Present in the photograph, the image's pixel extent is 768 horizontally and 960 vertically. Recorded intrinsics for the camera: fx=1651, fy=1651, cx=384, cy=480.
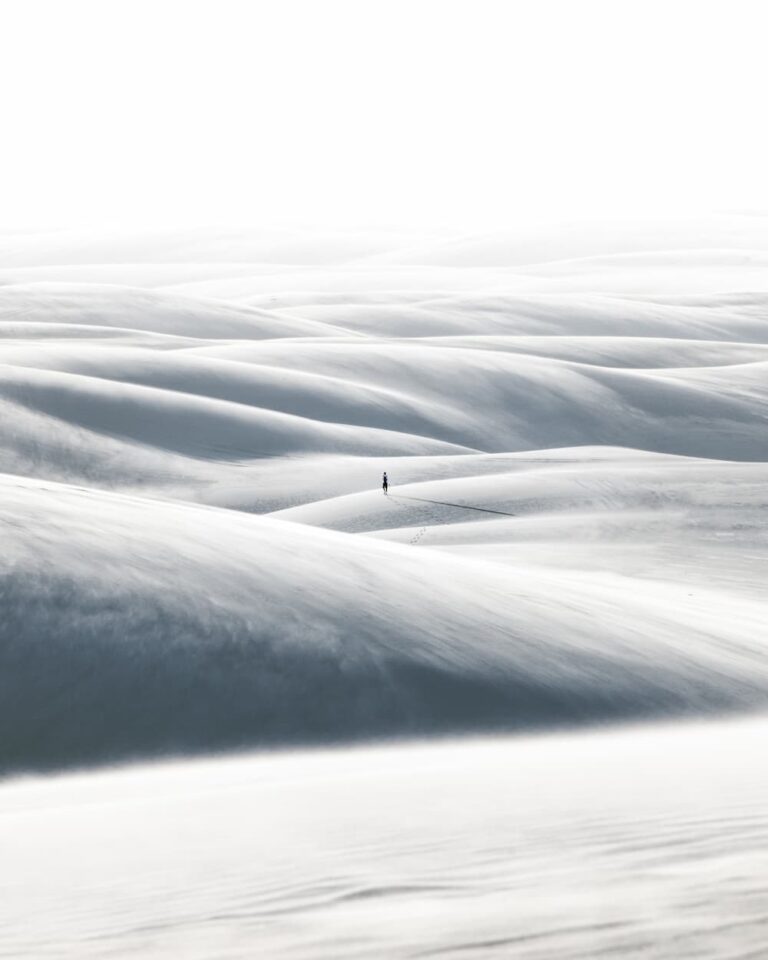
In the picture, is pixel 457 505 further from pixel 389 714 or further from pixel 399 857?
pixel 399 857

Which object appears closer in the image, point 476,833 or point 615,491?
point 476,833

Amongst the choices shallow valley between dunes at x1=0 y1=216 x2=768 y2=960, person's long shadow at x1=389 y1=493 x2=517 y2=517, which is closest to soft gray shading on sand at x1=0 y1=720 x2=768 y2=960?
shallow valley between dunes at x1=0 y1=216 x2=768 y2=960

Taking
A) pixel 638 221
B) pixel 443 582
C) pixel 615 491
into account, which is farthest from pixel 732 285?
pixel 443 582

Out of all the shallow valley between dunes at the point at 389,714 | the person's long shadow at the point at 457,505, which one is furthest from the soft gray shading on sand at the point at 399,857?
the person's long shadow at the point at 457,505

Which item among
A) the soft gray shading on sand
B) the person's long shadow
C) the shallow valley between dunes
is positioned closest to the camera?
the soft gray shading on sand

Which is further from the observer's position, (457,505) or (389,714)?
(457,505)

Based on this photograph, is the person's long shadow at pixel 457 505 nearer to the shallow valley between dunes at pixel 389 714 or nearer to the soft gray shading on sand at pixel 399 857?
the shallow valley between dunes at pixel 389 714

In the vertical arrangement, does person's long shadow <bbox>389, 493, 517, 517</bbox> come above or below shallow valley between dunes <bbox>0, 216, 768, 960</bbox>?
below

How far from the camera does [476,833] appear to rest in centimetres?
343

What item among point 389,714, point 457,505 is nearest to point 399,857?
point 389,714

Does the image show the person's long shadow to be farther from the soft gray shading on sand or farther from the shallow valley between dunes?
the soft gray shading on sand

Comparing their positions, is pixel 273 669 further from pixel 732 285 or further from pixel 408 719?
pixel 732 285

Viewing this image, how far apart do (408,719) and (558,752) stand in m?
0.46

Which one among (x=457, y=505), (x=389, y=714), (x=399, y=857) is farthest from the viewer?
(x=457, y=505)
